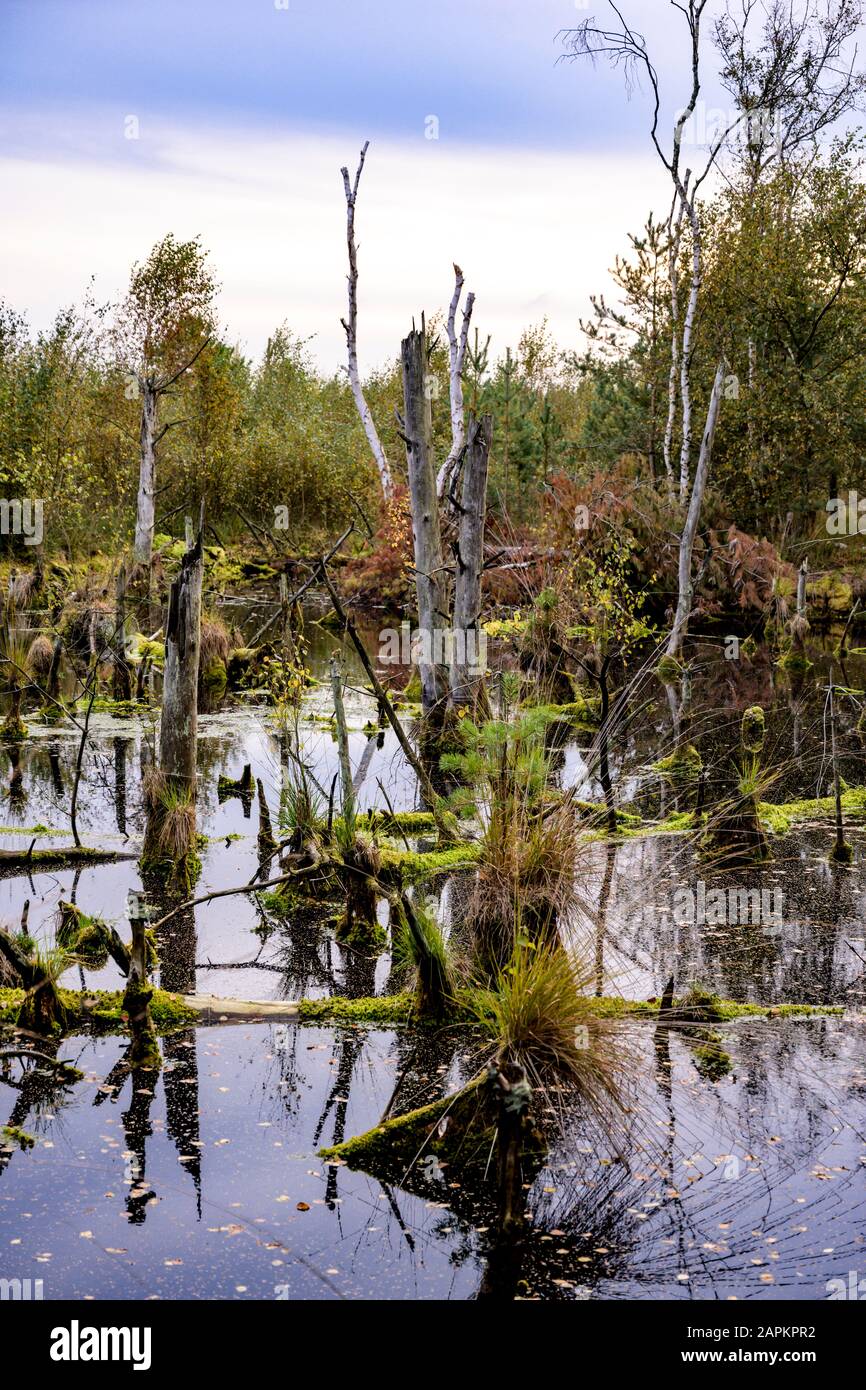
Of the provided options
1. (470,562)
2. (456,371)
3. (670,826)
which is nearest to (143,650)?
(470,562)

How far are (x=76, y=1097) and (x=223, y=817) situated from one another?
227 inches

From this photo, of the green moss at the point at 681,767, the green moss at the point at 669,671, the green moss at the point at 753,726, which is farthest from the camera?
the green moss at the point at 669,671

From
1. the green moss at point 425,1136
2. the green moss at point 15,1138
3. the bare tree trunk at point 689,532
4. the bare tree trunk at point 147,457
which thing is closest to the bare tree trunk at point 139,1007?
the green moss at point 15,1138

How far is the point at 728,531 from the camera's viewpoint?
27.0 m

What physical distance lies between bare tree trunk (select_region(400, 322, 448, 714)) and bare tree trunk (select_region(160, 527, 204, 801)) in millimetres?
4899

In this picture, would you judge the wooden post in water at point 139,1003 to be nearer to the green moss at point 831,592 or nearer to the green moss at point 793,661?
the green moss at point 793,661

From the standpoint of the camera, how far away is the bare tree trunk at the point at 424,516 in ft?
48.2

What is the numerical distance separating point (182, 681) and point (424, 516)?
5498 millimetres

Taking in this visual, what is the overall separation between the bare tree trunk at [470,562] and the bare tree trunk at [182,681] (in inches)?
190

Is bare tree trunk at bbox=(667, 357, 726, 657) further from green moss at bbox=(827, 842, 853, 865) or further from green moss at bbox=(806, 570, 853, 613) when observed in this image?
green moss at bbox=(806, 570, 853, 613)

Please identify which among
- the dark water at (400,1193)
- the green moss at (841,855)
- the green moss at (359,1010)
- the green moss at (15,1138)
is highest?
the green moss at (841,855)

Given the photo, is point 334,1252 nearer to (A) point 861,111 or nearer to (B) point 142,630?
(B) point 142,630

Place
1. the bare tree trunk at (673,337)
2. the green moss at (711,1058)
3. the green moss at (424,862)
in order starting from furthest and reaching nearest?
the bare tree trunk at (673,337), the green moss at (424,862), the green moss at (711,1058)
